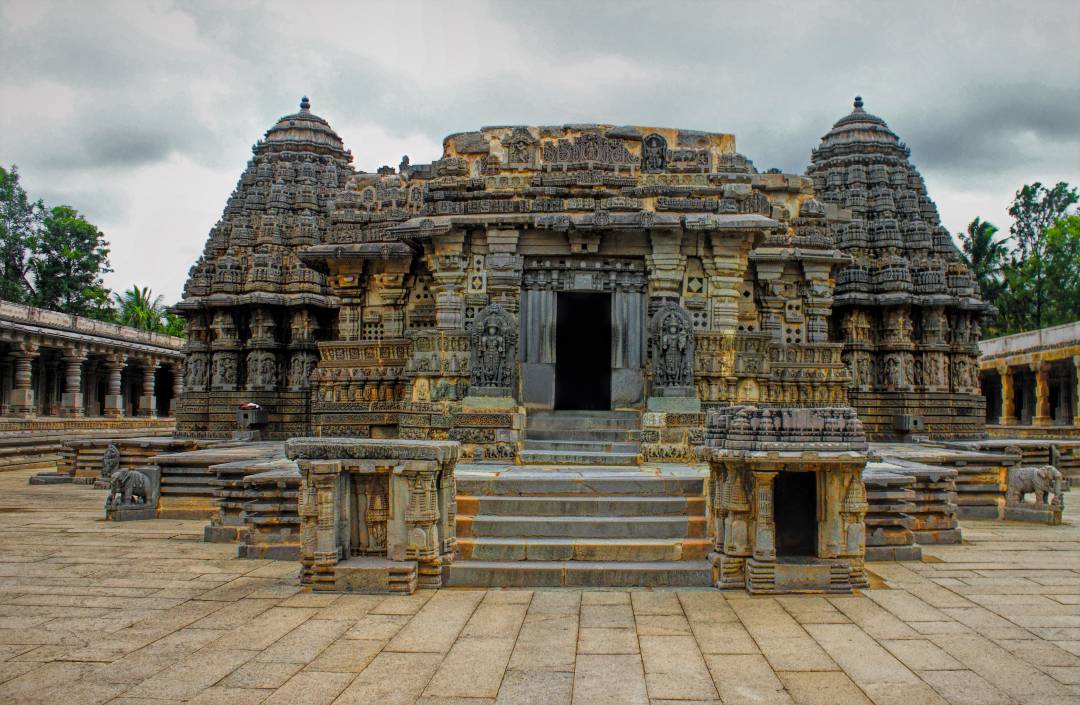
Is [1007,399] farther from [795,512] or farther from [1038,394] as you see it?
[795,512]

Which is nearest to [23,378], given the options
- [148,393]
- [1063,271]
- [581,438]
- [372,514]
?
[148,393]

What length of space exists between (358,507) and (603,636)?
2774mm

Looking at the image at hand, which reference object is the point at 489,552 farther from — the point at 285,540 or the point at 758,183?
the point at 758,183

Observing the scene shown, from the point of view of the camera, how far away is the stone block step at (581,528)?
7.62m

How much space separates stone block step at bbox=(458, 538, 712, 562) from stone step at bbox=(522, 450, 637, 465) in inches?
135

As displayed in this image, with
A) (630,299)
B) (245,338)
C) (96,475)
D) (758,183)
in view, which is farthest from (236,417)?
(758,183)

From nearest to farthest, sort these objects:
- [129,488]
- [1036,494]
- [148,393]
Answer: [129,488]
[1036,494]
[148,393]

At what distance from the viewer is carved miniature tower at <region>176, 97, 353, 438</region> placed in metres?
21.8

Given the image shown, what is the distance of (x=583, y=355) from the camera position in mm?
16812

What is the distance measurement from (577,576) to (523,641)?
1647 millimetres

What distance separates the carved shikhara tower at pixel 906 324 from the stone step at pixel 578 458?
39.2ft

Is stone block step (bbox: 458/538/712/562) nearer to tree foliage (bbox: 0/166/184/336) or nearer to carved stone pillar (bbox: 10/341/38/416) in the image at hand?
carved stone pillar (bbox: 10/341/38/416)

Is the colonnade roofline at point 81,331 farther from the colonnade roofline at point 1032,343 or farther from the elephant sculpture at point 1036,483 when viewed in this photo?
the colonnade roofline at point 1032,343

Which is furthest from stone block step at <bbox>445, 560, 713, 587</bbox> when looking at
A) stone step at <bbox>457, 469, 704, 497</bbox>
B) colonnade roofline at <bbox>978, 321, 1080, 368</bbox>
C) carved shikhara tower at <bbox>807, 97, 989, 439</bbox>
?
colonnade roofline at <bbox>978, 321, 1080, 368</bbox>
